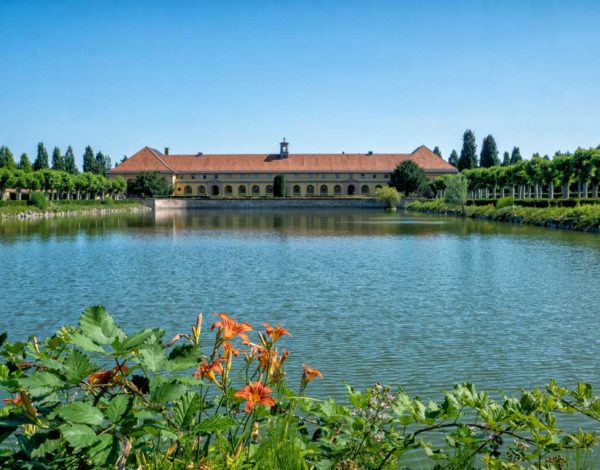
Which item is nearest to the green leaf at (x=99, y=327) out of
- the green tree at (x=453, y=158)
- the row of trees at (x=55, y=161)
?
the row of trees at (x=55, y=161)

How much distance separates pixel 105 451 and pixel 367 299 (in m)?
10.8

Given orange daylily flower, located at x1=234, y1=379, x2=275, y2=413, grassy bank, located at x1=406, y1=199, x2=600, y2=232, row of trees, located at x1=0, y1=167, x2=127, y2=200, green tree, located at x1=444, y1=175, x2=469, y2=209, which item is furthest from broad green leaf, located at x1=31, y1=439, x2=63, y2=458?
row of trees, located at x1=0, y1=167, x2=127, y2=200

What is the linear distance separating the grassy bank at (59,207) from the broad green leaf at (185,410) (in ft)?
168

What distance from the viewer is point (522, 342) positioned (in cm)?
923

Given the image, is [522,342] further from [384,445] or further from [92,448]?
[92,448]

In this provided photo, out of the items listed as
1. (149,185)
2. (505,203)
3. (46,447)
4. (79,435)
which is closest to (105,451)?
(79,435)

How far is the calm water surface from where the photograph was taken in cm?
813

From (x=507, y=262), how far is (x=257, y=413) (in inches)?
Result: 704

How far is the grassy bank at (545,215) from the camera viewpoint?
33750 mm

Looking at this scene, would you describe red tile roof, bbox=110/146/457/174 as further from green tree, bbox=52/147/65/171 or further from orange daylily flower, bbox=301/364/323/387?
orange daylily flower, bbox=301/364/323/387

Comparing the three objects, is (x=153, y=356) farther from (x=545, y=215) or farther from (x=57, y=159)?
(x=57, y=159)

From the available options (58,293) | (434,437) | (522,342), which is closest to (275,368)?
(434,437)

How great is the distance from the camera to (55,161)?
97.2 meters

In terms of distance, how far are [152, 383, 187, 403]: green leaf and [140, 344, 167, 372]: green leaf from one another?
80mm
